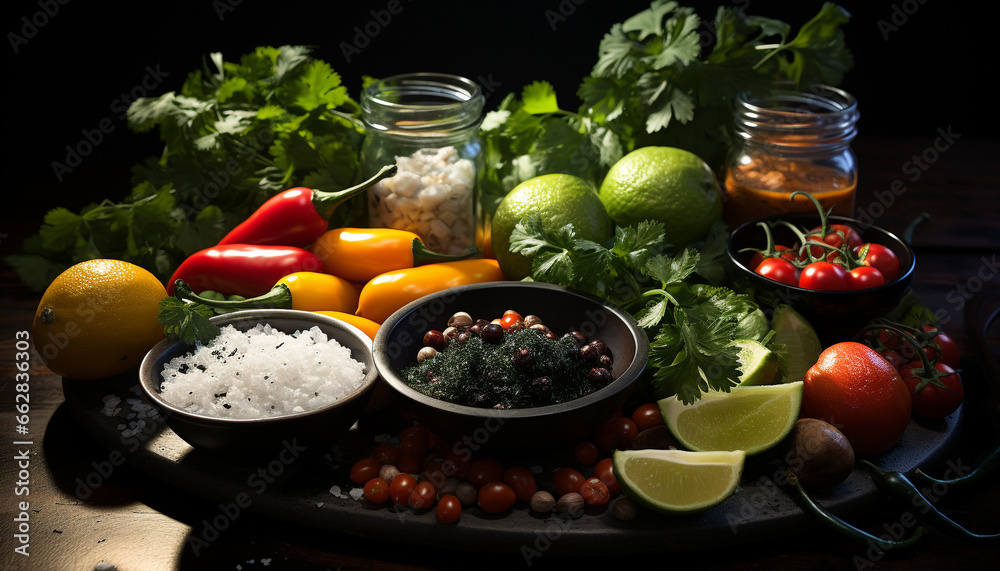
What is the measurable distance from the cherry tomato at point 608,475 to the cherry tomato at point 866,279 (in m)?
0.63

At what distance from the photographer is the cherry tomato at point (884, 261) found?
1641 millimetres

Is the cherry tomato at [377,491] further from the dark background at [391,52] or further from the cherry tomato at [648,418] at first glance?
the dark background at [391,52]

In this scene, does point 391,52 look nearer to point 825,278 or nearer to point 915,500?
point 825,278

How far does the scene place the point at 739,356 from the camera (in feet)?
4.82

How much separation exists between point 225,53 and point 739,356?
2.23 metres

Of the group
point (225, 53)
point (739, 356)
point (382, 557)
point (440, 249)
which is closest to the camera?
point (382, 557)

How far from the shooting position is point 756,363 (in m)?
1.45

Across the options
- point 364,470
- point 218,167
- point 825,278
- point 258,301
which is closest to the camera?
point 364,470

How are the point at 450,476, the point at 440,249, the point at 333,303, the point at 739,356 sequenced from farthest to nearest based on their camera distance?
the point at 440,249 < the point at 333,303 < the point at 739,356 < the point at 450,476

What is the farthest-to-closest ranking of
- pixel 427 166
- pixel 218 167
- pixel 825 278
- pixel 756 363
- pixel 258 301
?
pixel 218 167
pixel 427 166
pixel 258 301
pixel 825 278
pixel 756 363

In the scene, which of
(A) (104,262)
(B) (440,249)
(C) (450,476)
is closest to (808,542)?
(C) (450,476)

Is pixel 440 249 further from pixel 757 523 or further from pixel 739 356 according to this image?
pixel 757 523

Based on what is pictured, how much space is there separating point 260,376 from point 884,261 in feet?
4.07

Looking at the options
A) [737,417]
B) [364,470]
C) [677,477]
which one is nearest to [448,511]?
[364,470]
